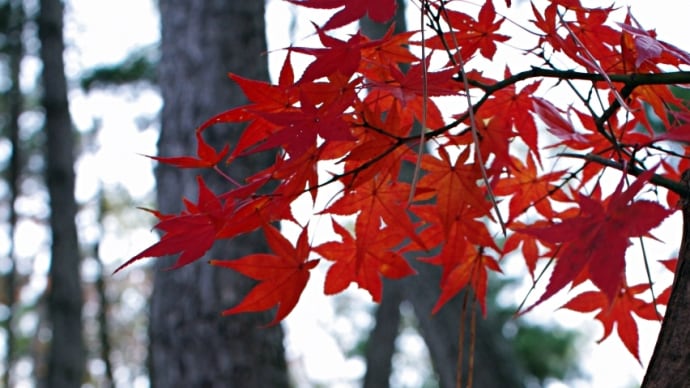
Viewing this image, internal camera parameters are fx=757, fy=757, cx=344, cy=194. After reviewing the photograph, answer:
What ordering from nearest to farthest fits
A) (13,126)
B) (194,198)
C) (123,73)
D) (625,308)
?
1. (625,308)
2. (194,198)
3. (123,73)
4. (13,126)

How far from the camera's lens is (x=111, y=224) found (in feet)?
43.4

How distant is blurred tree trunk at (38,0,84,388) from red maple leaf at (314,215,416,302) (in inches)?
117

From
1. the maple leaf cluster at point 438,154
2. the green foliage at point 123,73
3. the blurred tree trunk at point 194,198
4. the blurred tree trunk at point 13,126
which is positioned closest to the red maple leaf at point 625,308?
the maple leaf cluster at point 438,154

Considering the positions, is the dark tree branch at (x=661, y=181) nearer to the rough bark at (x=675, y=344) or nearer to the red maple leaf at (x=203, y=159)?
the rough bark at (x=675, y=344)

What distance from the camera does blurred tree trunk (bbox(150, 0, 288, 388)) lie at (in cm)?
172

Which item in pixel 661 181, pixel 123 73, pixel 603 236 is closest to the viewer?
pixel 603 236

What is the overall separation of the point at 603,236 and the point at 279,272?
32cm

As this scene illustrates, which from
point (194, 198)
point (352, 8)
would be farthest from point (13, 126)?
point (352, 8)

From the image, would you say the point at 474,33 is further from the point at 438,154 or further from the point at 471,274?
the point at 471,274

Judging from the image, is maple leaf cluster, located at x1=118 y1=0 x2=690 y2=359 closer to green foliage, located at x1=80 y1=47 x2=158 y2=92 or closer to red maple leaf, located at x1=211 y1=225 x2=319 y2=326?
red maple leaf, located at x1=211 y1=225 x2=319 y2=326

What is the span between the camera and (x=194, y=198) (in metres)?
1.85

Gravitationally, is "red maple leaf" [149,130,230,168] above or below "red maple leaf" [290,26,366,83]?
below

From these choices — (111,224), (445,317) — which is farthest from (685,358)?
(111,224)

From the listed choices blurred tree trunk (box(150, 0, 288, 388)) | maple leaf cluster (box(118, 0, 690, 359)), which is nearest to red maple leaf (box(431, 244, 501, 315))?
maple leaf cluster (box(118, 0, 690, 359))
